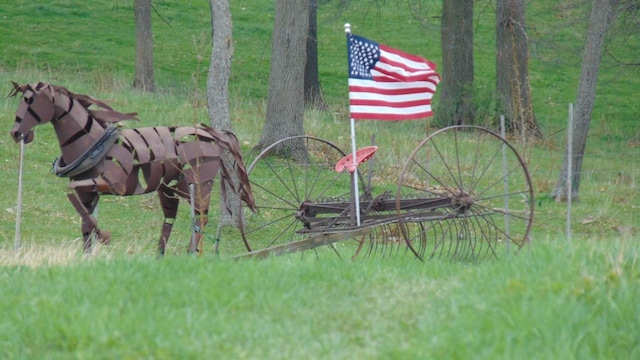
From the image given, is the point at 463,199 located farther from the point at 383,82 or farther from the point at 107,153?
the point at 107,153

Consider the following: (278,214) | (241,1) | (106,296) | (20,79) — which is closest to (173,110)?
(20,79)

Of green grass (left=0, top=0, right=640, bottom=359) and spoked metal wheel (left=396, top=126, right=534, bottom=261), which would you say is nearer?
green grass (left=0, top=0, right=640, bottom=359)

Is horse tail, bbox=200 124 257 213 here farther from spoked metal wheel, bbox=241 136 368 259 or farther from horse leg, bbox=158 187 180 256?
horse leg, bbox=158 187 180 256

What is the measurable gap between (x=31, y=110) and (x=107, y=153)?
856 mm

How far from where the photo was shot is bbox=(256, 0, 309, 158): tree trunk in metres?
17.7

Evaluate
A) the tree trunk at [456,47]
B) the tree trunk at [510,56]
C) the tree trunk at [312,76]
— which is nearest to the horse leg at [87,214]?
the tree trunk at [510,56]

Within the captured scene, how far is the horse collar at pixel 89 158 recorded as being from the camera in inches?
365

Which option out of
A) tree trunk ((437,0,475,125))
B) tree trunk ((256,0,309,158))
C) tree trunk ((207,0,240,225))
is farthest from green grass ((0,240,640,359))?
tree trunk ((437,0,475,125))

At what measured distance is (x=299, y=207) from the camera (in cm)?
954

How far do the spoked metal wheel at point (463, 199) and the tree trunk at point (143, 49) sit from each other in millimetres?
8429

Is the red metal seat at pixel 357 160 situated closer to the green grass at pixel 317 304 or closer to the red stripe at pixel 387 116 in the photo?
the red stripe at pixel 387 116

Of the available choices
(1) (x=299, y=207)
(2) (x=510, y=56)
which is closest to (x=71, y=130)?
(1) (x=299, y=207)

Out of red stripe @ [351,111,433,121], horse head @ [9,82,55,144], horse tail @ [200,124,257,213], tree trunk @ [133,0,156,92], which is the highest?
tree trunk @ [133,0,156,92]

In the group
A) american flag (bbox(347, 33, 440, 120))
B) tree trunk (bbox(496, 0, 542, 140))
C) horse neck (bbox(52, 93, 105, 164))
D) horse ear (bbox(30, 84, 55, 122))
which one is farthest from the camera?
tree trunk (bbox(496, 0, 542, 140))
